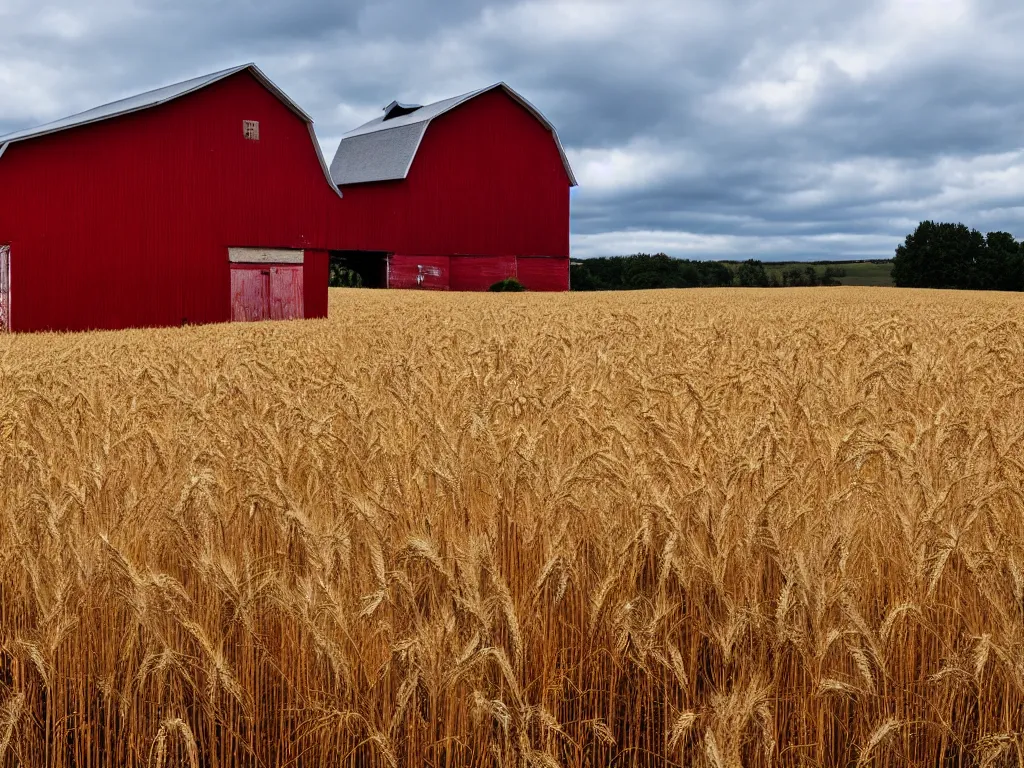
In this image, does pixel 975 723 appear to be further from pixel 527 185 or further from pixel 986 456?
pixel 527 185

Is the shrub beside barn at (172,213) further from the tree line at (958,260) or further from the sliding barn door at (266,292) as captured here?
the tree line at (958,260)

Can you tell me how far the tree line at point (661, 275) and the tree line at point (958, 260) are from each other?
808 cm

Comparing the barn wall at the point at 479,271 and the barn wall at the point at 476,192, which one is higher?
the barn wall at the point at 476,192

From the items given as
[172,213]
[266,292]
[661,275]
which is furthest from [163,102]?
[661,275]

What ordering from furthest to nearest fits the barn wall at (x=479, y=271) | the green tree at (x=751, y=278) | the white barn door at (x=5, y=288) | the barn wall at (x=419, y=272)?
1. the green tree at (x=751, y=278)
2. the barn wall at (x=479, y=271)
3. the barn wall at (x=419, y=272)
4. the white barn door at (x=5, y=288)

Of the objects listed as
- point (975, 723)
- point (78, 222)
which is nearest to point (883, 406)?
point (975, 723)

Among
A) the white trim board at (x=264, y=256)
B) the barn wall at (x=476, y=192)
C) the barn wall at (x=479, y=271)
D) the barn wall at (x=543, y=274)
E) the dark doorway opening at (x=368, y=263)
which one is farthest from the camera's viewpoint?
the barn wall at (x=543, y=274)

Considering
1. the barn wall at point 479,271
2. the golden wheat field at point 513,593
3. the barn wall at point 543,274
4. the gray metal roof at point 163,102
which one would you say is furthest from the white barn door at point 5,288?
the barn wall at point 543,274

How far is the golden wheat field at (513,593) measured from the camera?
224cm

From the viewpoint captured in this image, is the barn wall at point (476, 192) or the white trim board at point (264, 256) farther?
the barn wall at point (476, 192)

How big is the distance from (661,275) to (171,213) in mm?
60681

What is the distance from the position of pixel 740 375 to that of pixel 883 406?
109 cm

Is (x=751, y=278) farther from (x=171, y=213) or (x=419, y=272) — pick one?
(x=171, y=213)

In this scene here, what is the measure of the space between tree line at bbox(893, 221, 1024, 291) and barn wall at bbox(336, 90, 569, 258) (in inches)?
2104
